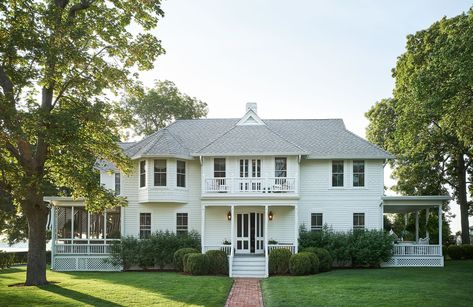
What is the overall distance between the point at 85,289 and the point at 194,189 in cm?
1091

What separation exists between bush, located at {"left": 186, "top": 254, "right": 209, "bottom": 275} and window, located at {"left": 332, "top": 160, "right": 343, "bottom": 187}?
8852 mm

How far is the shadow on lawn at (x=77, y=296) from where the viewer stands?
57.5ft

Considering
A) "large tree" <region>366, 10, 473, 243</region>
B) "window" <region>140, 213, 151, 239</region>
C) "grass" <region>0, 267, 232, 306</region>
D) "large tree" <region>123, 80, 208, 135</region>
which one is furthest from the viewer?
"large tree" <region>123, 80, 208, 135</region>

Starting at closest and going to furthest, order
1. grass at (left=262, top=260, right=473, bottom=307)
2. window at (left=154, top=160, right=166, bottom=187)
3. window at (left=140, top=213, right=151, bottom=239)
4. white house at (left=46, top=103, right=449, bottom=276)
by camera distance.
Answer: grass at (left=262, top=260, right=473, bottom=307) → white house at (left=46, top=103, right=449, bottom=276) → window at (left=154, top=160, right=166, bottom=187) → window at (left=140, top=213, right=151, bottom=239)

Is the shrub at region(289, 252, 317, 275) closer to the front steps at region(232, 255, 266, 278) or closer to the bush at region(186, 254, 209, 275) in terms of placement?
the front steps at region(232, 255, 266, 278)

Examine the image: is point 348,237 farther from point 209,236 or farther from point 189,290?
point 189,290

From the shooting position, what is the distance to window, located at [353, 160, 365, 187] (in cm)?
3066

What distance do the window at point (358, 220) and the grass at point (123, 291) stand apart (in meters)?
9.34

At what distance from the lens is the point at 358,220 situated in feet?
99.8

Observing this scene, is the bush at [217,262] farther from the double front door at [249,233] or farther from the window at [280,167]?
the window at [280,167]

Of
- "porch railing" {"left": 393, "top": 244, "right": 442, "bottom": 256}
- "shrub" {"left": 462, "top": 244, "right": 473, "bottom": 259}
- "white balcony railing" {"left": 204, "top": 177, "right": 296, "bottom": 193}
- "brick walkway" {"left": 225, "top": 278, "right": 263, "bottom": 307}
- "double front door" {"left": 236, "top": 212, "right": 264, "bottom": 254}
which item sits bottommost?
"brick walkway" {"left": 225, "top": 278, "right": 263, "bottom": 307}

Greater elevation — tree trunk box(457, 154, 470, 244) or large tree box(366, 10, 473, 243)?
large tree box(366, 10, 473, 243)

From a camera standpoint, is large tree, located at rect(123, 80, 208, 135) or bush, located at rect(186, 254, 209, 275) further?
large tree, located at rect(123, 80, 208, 135)

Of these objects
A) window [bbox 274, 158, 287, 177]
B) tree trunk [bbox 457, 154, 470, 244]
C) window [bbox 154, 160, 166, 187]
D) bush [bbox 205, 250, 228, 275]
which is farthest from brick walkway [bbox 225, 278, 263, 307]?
tree trunk [bbox 457, 154, 470, 244]
